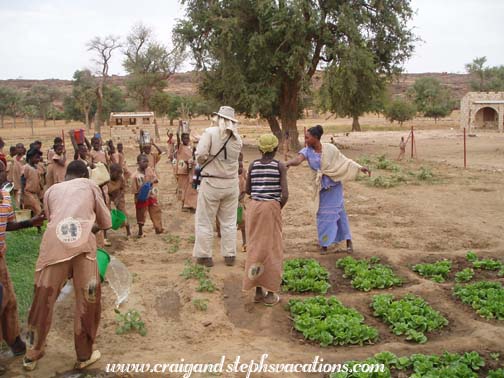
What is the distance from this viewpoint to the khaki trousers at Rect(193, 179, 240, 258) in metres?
7.02

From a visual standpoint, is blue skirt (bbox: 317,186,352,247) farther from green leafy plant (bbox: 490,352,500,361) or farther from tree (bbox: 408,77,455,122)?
tree (bbox: 408,77,455,122)

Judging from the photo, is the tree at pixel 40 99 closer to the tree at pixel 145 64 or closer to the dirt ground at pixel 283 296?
the tree at pixel 145 64

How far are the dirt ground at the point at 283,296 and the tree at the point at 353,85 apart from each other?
36.1 feet

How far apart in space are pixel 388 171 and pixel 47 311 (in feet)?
49.4

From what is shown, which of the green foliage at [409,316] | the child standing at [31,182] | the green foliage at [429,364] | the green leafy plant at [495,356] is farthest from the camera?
the child standing at [31,182]

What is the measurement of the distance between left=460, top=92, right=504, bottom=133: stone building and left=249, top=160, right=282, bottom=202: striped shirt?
37.9 metres

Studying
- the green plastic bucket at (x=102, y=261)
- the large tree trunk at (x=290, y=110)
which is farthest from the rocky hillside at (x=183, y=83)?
the green plastic bucket at (x=102, y=261)

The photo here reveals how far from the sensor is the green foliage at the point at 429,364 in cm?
430

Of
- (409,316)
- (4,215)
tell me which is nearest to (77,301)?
(4,215)

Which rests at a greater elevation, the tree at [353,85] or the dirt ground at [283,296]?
the tree at [353,85]

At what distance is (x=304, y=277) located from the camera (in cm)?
673

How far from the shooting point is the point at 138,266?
293 inches

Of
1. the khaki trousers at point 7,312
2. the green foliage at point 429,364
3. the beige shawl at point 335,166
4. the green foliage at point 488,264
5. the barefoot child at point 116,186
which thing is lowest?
the green foliage at point 429,364

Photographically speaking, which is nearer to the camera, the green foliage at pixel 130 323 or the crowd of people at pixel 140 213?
the crowd of people at pixel 140 213
